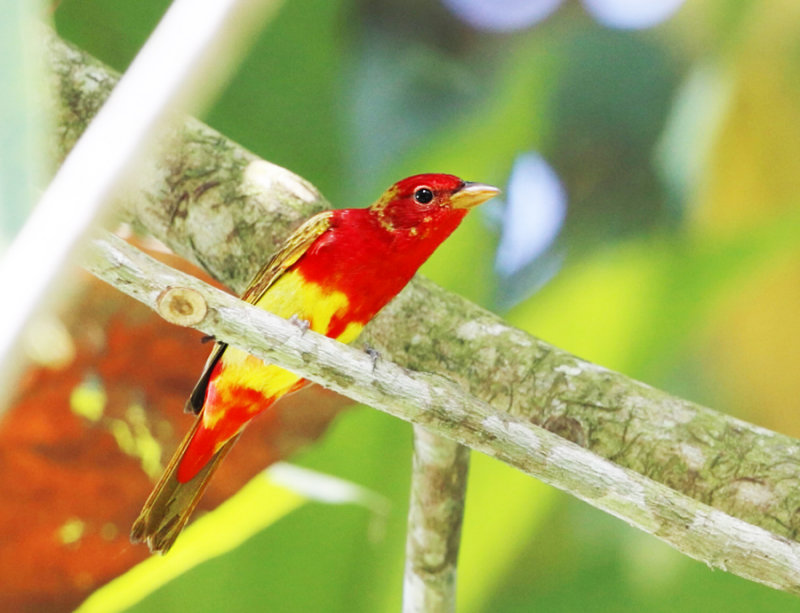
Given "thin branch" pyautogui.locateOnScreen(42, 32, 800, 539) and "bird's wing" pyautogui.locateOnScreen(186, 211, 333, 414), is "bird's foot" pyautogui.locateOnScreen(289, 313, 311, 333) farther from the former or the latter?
"thin branch" pyautogui.locateOnScreen(42, 32, 800, 539)

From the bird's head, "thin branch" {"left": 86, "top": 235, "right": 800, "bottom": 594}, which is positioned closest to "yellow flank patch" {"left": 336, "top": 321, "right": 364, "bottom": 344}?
the bird's head

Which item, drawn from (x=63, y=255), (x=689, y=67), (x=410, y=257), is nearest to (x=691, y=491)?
(x=410, y=257)

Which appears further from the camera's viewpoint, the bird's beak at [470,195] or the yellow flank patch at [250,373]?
the bird's beak at [470,195]

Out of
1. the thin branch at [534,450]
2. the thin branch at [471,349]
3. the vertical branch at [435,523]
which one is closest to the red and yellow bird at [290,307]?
the thin branch at [471,349]

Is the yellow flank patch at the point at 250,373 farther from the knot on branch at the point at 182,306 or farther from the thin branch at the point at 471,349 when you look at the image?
the knot on branch at the point at 182,306

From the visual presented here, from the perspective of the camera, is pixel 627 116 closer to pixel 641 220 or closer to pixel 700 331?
pixel 641 220

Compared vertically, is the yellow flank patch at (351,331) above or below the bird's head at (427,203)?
below
